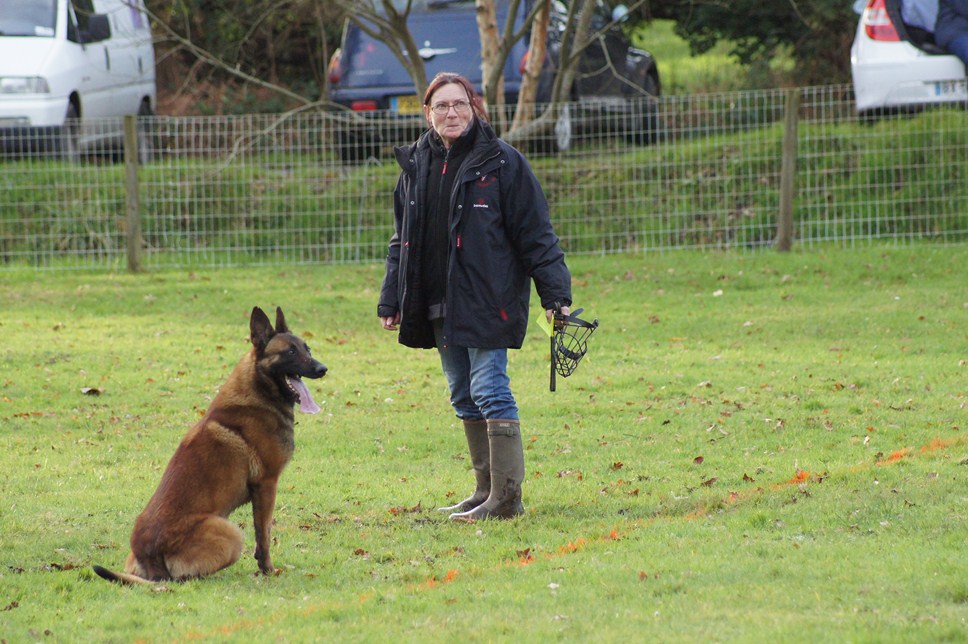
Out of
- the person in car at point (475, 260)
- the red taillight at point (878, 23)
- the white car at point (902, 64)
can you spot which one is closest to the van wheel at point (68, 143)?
the white car at point (902, 64)

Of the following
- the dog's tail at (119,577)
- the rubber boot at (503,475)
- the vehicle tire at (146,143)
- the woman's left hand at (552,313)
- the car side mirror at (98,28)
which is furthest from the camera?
the car side mirror at (98,28)

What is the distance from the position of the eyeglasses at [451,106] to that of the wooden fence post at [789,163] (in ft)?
29.1

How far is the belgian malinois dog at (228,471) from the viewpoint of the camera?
5242mm

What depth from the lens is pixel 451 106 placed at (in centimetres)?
602

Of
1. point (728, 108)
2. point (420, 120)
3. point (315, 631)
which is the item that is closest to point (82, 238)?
point (420, 120)

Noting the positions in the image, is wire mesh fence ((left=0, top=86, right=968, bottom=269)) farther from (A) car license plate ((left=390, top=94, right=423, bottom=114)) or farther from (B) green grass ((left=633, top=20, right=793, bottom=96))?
(B) green grass ((left=633, top=20, right=793, bottom=96))

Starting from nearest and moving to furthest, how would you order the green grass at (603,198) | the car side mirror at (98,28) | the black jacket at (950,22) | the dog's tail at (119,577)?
the dog's tail at (119,577) < the black jacket at (950,22) < the green grass at (603,198) < the car side mirror at (98,28)

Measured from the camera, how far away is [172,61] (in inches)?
902

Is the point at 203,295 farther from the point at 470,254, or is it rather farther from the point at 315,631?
the point at 315,631

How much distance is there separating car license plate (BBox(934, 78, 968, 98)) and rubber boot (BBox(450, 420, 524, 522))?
9.72m

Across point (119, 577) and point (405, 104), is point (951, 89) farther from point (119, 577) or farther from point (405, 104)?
point (119, 577)

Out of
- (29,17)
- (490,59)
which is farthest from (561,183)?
(29,17)

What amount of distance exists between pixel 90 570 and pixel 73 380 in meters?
4.84

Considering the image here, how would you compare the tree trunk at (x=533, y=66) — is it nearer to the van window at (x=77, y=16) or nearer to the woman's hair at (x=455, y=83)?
the van window at (x=77, y=16)
